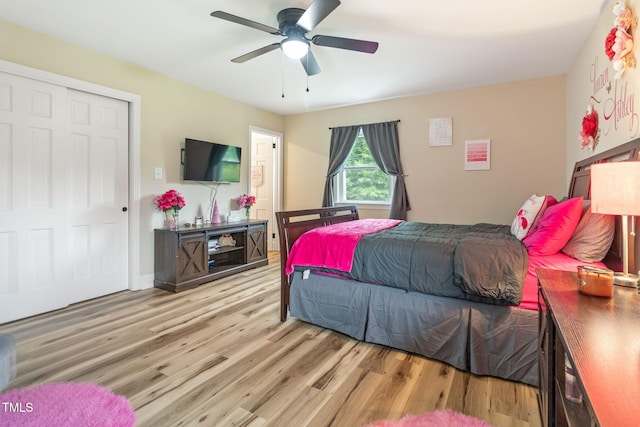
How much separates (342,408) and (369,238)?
44.7 inches

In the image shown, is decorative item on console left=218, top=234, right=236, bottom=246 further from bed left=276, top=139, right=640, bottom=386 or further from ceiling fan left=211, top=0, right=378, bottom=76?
ceiling fan left=211, top=0, right=378, bottom=76

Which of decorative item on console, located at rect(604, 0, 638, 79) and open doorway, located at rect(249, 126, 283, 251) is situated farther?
open doorway, located at rect(249, 126, 283, 251)

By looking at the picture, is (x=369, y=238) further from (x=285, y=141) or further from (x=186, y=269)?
(x=285, y=141)

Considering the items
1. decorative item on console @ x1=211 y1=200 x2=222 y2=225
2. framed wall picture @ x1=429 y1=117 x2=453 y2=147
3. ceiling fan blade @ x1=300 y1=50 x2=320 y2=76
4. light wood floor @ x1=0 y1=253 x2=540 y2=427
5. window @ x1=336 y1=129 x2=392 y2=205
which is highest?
ceiling fan blade @ x1=300 y1=50 x2=320 y2=76

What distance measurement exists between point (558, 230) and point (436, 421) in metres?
1.34

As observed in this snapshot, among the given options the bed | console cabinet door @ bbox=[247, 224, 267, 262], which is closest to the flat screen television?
console cabinet door @ bbox=[247, 224, 267, 262]

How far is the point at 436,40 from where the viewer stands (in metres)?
2.89

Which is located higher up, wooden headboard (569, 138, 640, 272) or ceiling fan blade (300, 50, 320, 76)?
ceiling fan blade (300, 50, 320, 76)

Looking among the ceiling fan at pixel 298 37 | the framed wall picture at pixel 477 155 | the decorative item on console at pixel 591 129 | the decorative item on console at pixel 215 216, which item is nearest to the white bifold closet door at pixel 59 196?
the decorative item on console at pixel 215 216

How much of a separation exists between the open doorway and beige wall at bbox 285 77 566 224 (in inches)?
51.7

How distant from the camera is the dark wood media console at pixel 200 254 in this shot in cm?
352

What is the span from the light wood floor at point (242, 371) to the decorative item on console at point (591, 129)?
208 cm

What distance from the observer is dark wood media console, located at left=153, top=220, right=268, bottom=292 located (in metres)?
3.52

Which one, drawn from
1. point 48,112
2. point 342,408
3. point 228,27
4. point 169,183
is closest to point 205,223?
point 169,183
